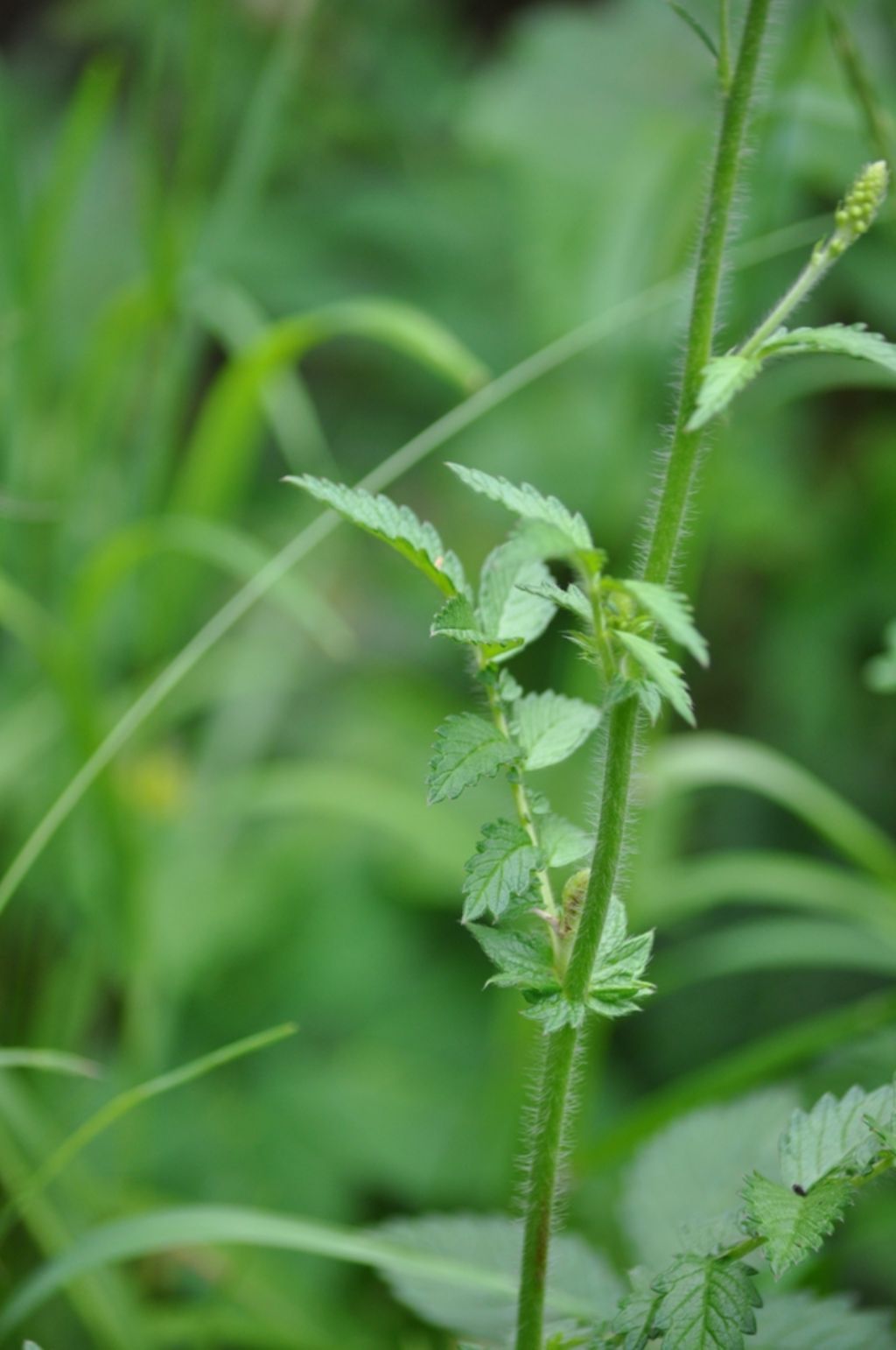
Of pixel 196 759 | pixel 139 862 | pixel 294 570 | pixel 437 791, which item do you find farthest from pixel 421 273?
pixel 437 791

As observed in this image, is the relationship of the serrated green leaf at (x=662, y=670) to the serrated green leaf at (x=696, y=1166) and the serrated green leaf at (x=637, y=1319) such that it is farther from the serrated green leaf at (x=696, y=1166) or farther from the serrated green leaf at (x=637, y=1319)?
the serrated green leaf at (x=696, y=1166)

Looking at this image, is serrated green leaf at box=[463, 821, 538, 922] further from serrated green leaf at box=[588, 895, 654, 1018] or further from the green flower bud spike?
the green flower bud spike

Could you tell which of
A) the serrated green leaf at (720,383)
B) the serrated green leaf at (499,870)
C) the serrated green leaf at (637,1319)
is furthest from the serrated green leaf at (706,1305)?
the serrated green leaf at (720,383)

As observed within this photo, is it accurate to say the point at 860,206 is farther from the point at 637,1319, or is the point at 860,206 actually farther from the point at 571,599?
the point at 637,1319

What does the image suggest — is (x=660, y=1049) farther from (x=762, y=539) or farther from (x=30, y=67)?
(x=30, y=67)

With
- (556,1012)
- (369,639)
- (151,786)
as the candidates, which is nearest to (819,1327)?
(556,1012)

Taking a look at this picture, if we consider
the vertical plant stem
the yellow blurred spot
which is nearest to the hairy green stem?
the vertical plant stem
